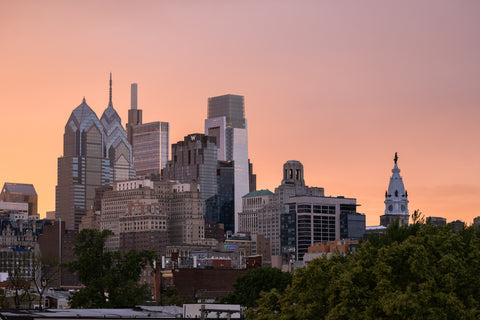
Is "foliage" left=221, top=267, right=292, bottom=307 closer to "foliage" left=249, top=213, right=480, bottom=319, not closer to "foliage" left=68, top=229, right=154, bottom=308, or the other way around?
"foliage" left=68, top=229, right=154, bottom=308

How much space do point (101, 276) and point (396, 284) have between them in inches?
2272

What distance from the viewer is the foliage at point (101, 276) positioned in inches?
4498

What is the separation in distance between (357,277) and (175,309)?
40.5 metres

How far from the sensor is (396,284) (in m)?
66.6

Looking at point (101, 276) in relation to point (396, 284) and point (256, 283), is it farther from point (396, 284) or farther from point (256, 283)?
point (396, 284)

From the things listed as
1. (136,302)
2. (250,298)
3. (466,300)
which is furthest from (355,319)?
(250,298)

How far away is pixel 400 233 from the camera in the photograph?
286 ft

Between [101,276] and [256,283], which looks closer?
[101,276]

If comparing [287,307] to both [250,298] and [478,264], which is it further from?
[250,298]

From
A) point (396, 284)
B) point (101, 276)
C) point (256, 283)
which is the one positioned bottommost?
point (256, 283)

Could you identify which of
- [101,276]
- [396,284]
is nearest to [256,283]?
[101,276]

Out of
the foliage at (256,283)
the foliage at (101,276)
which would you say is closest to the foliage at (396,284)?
the foliage at (101,276)

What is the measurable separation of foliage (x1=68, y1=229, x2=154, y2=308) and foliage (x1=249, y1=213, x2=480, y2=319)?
4517 cm

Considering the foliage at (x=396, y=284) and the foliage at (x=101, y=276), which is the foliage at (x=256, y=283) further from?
the foliage at (x=396, y=284)
